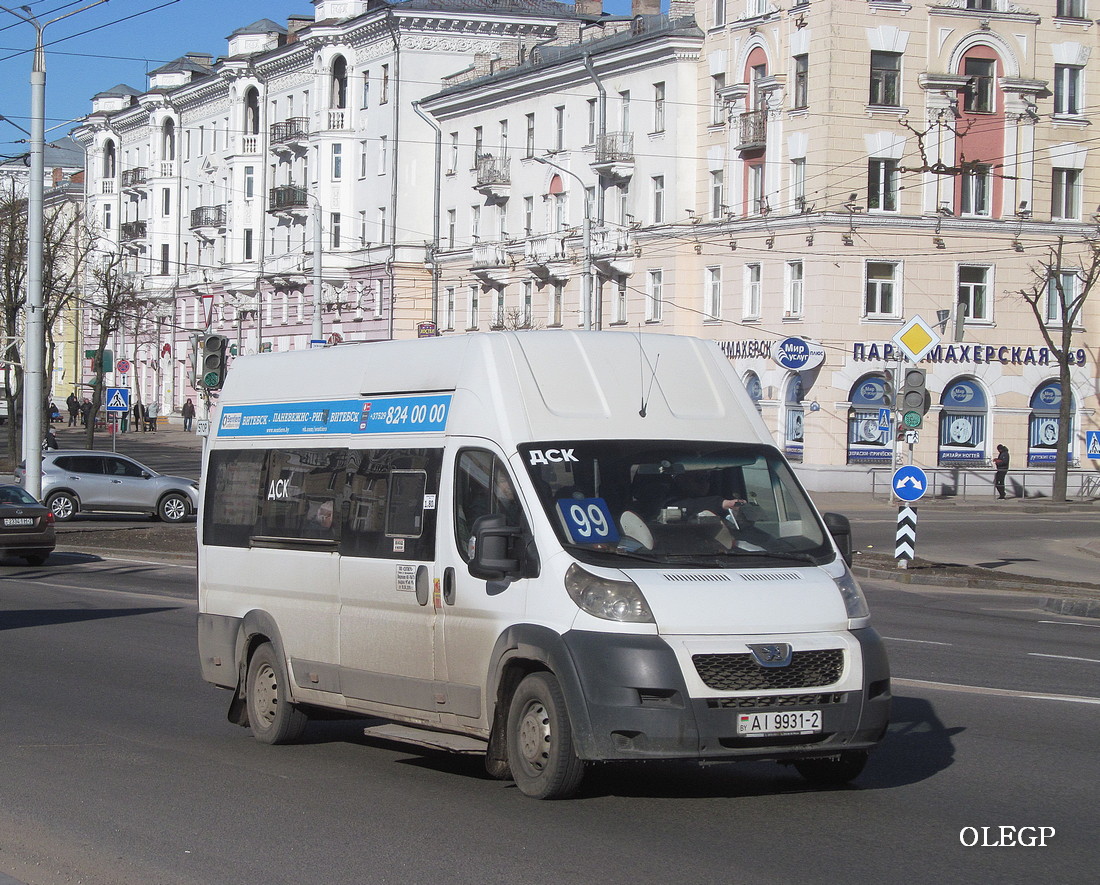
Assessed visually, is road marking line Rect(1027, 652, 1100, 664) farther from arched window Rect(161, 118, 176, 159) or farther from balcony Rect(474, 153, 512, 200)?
arched window Rect(161, 118, 176, 159)

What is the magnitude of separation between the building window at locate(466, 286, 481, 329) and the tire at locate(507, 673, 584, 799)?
56587 millimetres

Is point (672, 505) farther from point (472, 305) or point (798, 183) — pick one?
point (472, 305)

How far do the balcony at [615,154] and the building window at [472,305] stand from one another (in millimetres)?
11149

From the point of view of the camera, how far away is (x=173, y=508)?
36.2m

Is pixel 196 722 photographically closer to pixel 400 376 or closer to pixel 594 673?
pixel 400 376

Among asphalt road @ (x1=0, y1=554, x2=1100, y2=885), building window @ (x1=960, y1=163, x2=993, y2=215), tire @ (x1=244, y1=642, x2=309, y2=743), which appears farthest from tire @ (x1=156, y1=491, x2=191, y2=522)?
tire @ (x1=244, y1=642, x2=309, y2=743)

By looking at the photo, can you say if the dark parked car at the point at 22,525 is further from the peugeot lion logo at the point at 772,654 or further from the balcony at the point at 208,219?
the balcony at the point at 208,219

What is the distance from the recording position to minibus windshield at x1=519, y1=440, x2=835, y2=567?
788cm

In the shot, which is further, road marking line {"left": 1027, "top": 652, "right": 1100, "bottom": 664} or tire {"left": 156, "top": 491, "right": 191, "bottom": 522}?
tire {"left": 156, "top": 491, "right": 191, "bottom": 522}

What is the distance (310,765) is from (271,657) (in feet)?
3.45

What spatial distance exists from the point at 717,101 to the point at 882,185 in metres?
6.92

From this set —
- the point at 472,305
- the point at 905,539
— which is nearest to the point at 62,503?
the point at 905,539

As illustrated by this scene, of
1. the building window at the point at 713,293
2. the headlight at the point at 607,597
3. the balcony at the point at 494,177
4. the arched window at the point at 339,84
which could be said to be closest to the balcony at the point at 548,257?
the balcony at the point at 494,177

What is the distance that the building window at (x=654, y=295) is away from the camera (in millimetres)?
53438
